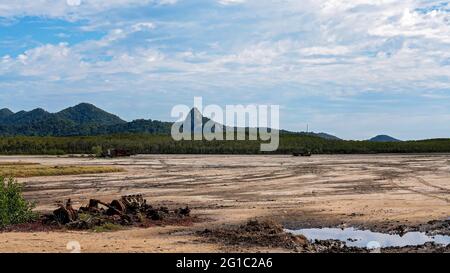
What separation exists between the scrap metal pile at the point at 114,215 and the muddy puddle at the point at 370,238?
532cm

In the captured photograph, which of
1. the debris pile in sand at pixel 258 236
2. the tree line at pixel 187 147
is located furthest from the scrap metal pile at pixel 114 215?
the tree line at pixel 187 147

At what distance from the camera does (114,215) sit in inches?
855

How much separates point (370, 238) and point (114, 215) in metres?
9.44

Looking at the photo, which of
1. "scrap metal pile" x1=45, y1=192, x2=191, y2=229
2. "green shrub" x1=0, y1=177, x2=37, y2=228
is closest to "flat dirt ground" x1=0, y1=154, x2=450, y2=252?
"scrap metal pile" x1=45, y1=192, x2=191, y2=229

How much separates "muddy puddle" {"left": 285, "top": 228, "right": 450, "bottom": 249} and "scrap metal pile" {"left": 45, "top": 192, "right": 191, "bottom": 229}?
5.32 metres

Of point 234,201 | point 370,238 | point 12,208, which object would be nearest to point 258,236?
point 370,238

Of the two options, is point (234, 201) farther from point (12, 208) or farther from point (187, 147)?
point (187, 147)

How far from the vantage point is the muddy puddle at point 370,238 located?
1775cm

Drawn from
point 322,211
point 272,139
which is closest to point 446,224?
point 322,211

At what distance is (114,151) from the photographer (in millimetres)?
96812

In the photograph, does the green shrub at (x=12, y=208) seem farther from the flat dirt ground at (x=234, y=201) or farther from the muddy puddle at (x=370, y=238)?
the muddy puddle at (x=370, y=238)

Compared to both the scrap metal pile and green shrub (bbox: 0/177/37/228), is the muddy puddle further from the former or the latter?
green shrub (bbox: 0/177/37/228)

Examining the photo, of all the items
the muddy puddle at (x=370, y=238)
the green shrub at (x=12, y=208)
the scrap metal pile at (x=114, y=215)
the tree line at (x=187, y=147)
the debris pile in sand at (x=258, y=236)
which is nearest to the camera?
the debris pile in sand at (x=258, y=236)
